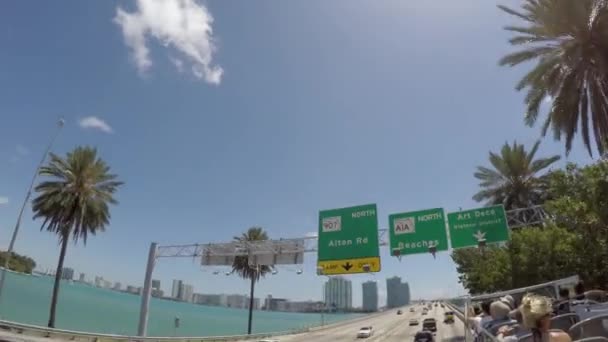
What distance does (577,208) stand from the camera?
15195 millimetres

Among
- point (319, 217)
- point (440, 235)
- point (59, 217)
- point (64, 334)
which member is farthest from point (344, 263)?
point (59, 217)

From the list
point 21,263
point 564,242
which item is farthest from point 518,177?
point 21,263

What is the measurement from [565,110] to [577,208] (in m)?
5.40

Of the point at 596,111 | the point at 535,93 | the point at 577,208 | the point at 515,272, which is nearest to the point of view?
the point at 577,208

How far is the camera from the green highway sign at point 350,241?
21.8 metres

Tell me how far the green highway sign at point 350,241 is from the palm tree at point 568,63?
32.9 feet

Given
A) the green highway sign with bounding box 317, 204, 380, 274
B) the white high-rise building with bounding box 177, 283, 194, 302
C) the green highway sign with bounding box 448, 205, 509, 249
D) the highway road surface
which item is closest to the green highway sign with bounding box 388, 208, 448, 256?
the green highway sign with bounding box 448, 205, 509, 249

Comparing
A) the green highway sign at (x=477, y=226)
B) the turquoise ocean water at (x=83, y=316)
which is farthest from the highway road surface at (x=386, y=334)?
the green highway sign at (x=477, y=226)

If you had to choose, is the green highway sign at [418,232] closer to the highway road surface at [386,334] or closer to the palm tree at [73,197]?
the highway road surface at [386,334]

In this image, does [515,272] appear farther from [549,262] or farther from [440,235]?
[440,235]

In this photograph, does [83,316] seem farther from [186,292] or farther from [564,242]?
[186,292]

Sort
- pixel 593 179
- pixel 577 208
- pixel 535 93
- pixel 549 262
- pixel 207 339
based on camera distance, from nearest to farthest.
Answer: pixel 593 179, pixel 577 208, pixel 535 93, pixel 549 262, pixel 207 339

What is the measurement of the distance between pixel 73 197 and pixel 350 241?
22.7 meters

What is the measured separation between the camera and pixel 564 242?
2400cm
